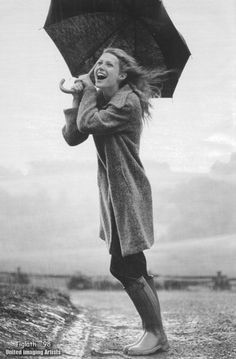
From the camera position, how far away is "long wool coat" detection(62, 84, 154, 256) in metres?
3.07

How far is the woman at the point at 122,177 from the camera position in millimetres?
3074

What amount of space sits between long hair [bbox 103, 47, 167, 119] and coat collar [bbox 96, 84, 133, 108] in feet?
0.22

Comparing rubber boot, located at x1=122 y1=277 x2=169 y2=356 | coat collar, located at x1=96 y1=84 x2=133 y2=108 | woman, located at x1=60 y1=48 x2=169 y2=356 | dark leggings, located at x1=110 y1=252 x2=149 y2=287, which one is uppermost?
coat collar, located at x1=96 y1=84 x2=133 y2=108

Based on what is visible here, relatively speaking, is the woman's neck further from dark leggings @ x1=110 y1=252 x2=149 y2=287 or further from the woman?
dark leggings @ x1=110 y1=252 x2=149 y2=287

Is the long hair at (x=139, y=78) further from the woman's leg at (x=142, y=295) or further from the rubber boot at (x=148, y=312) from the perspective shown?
the rubber boot at (x=148, y=312)

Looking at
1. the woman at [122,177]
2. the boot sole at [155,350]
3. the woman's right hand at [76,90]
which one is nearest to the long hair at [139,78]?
the woman at [122,177]

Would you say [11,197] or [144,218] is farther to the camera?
[11,197]

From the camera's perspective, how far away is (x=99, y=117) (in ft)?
9.98

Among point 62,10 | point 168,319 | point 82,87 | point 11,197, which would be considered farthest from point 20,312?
point 11,197

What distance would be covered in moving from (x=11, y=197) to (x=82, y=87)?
14.6ft

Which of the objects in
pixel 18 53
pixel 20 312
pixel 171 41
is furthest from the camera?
pixel 18 53

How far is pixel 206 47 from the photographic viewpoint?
4.73 metres

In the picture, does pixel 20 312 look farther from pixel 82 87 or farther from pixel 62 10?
pixel 62 10

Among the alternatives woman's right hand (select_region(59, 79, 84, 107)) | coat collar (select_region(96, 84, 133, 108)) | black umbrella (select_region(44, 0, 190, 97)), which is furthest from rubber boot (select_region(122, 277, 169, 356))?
black umbrella (select_region(44, 0, 190, 97))
